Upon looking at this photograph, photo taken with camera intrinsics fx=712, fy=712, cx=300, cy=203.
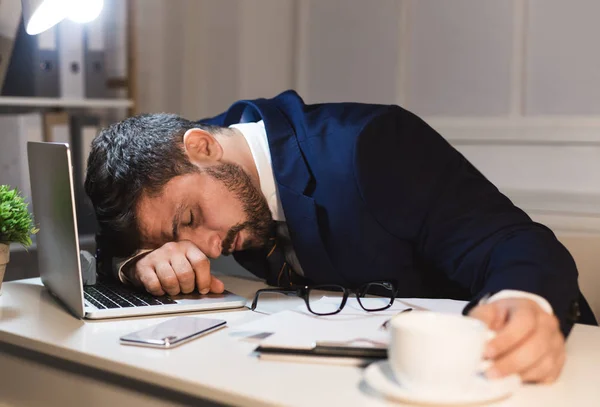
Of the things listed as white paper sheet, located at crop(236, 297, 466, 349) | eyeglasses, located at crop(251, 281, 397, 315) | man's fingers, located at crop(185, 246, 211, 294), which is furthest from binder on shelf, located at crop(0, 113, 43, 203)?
white paper sheet, located at crop(236, 297, 466, 349)

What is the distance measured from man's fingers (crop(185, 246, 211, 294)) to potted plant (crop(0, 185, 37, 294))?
0.27 m

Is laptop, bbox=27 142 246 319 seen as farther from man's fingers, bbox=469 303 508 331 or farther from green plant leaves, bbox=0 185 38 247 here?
man's fingers, bbox=469 303 508 331

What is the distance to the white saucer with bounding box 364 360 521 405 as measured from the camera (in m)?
0.66

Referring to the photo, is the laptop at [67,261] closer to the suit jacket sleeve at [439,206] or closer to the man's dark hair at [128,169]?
the man's dark hair at [128,169]

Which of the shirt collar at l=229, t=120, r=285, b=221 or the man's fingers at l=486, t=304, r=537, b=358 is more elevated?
the shirt collar at l=229, t=120, r=285, b=221

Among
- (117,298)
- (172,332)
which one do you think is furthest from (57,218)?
(172,332)

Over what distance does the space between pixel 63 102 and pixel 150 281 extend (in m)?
1.10

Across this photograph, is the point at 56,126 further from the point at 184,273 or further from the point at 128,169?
the point at 184,273

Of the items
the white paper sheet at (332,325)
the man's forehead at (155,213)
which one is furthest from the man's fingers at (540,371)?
the man's forehead at (155,213)

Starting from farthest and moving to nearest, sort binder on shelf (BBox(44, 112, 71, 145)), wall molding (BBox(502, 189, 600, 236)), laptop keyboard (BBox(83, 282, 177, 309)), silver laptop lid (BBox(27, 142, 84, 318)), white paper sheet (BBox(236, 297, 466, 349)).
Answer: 1. binder on shelf (BBox(44, 112, 71, 145))
2. wall molding (BBox(502, 189, 600, 236))
3. laptop keyboard (BBox(83, 282, 177, 309))
4. silver laptop lid (BBox(27, 142, 84, 318))
5. white paper sheet (BBox(236, 297, 466, 349))

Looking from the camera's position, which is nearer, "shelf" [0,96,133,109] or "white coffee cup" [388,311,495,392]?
"white coffee cup" [388,311,495,392]

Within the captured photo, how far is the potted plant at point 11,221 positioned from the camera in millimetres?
1128

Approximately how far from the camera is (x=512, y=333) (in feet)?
2.38

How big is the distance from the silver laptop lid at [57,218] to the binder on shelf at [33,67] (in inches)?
36.6
